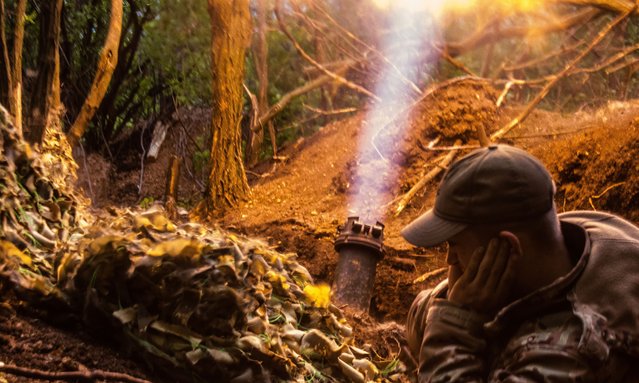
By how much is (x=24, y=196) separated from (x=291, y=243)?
3675 mm

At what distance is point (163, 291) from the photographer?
2.49 metres

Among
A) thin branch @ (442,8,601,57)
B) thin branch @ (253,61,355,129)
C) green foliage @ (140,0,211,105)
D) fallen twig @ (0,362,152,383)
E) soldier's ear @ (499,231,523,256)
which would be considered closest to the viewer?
soldier's ear @ (499,231,523,256)

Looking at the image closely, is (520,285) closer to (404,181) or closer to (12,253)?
(12,253)

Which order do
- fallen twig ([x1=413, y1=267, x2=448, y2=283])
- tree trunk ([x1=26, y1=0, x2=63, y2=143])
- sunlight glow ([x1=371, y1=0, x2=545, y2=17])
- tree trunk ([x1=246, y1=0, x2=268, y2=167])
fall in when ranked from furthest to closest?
1. tree trunk ([x1=246, y1=0, x2=268, y2=167])
2. sunlight glow ([x1=371, y1=0, x2=545, y2=17])
3. fallen twig ([x1=413, y1=267, x2=448, y2=283])
4. tree trunk ([x1=26, y1=0, x2=63, y2=143])

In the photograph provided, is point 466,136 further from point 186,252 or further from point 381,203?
point 186,252

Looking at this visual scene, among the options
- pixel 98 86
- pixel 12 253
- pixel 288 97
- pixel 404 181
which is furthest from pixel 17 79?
pixel 288 97

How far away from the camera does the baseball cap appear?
1.88 m

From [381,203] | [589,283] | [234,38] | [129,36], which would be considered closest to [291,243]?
[381,203]

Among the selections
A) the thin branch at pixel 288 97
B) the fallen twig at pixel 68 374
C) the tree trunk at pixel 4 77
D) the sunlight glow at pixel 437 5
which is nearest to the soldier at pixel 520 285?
the fallen twig at pixel 68 374

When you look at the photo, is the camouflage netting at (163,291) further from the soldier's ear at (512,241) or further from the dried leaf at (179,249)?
the soldier's ear at (512,241)

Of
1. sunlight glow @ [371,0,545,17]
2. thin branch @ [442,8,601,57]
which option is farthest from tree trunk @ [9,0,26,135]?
sunlight glow @ [371,0,545,17]

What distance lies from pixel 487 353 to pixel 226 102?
6463mm

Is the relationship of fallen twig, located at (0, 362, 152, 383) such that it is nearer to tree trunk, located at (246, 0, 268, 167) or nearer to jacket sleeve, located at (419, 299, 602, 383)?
jacket sleeve, located at (419, 299, 602, 383)

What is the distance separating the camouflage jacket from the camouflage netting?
82cm
